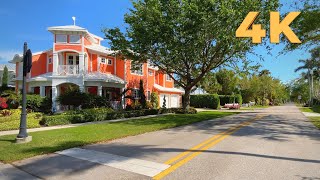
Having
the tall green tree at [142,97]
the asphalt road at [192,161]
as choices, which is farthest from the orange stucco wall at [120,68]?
the asphalt road at [192,161]

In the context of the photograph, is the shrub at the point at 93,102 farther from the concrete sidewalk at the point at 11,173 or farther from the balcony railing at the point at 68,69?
the concrete sidewalk at the point at 11,173

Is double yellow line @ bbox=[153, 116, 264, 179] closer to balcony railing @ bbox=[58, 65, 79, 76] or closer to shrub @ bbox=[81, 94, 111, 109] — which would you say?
shrub @ bbox=[81, 94, 111, 109]

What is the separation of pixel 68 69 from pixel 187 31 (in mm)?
13889

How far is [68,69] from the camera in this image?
96.6ft

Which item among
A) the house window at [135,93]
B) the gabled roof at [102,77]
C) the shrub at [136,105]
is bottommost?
the shrub at [136,105]

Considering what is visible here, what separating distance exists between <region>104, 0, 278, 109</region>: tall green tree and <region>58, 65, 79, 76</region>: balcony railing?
5608mm

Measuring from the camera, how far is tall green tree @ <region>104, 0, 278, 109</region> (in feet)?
66.2

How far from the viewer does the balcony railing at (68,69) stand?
96.1ft

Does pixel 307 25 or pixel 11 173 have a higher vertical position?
pixel 307 25

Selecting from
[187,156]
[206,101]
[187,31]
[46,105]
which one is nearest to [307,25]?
[187,31]

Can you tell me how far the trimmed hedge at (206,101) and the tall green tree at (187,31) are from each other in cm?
2154

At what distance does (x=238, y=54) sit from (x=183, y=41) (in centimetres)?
590

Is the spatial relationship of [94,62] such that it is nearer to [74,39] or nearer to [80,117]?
[74,39]

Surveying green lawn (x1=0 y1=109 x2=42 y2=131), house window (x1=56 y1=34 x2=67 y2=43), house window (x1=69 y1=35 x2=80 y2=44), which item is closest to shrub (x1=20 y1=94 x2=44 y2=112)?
house window (x1=56 y1=34 x2=67 y2=43)
